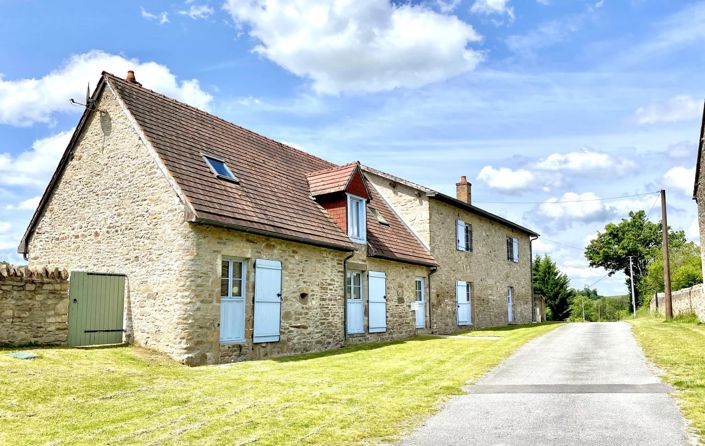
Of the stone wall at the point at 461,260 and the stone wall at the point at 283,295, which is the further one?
the stone wall at the point at 461,260

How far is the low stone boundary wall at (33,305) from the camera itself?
11.0 meters

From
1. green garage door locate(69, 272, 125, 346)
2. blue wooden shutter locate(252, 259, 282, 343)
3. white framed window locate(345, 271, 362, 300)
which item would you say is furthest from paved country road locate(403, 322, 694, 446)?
green garage door locate(69, 272, 125, 346)

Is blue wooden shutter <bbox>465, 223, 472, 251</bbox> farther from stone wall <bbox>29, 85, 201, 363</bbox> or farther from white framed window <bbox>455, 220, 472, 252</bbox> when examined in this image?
stone wall <bbox>29, 85, 201, 363</bbox>

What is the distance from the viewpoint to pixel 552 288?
39.2 metres

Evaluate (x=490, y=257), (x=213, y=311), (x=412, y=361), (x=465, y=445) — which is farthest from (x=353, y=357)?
(x=490, y=257)

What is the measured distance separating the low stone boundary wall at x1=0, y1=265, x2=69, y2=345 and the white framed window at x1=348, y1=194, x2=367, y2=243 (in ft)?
25.3

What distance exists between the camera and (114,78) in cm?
1425

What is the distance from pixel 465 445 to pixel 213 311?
7.57 meters

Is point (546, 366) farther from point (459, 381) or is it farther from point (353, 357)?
point (353, 357)

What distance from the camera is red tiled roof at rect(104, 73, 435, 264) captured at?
12633mm

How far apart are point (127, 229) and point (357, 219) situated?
671 cm

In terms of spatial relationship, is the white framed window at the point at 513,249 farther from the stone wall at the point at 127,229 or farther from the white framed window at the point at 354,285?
the stone wall at the point at 127,229

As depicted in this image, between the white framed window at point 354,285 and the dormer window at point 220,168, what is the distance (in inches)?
184

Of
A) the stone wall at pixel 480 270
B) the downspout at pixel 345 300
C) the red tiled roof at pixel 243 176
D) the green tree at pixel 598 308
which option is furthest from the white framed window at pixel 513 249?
the green tree at pixel 598 308
